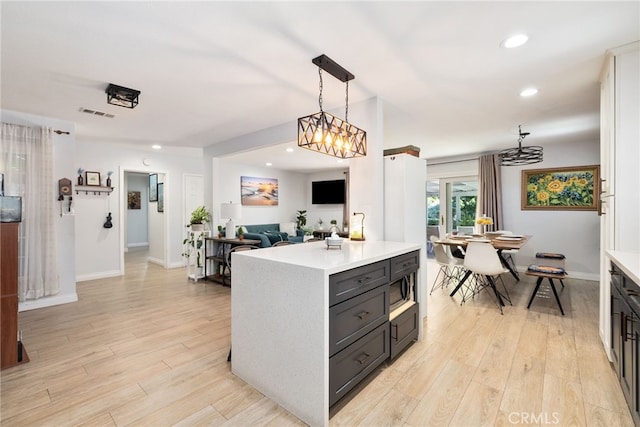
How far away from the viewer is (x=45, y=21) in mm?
1784

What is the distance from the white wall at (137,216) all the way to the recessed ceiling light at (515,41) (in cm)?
984

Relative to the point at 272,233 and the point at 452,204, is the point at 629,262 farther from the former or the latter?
the point at 272,233

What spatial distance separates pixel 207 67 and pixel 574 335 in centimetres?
417

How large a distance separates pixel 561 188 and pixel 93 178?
27.9 feet

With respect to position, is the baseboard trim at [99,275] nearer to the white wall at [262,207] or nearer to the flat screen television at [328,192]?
the white wall at [262,207]

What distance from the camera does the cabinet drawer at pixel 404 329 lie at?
224cm

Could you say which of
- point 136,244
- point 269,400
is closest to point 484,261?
point 269,400

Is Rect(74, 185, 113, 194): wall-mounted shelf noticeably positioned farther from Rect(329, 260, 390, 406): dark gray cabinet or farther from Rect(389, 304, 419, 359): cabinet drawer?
Rect(389, 304, 419, 359): cabinet drawer

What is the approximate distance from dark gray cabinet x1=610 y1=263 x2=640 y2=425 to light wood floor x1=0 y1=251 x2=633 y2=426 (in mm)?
217

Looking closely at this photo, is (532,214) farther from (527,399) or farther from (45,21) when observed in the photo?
(45,21)

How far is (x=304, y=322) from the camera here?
1.67 meters

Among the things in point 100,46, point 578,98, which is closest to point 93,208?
point 100,46

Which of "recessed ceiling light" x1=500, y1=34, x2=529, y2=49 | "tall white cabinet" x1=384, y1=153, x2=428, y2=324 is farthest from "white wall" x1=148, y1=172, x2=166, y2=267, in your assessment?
"recessed ceiling light" x1=500, y1=34, x2=529, y2=49

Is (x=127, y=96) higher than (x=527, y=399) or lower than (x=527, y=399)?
higher
